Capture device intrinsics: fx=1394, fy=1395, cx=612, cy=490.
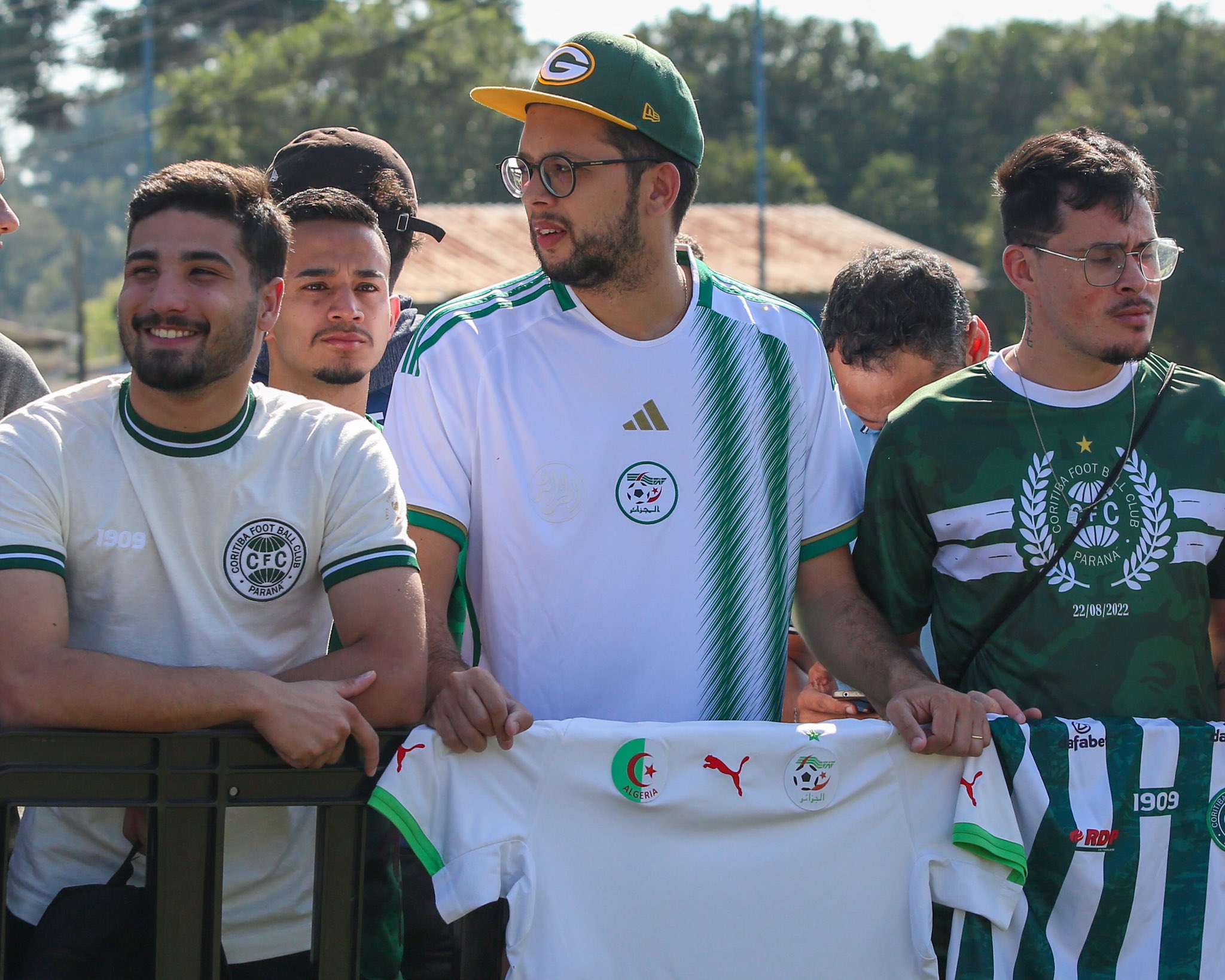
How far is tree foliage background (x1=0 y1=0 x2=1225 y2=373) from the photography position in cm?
3669

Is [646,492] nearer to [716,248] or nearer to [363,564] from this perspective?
[363,564]

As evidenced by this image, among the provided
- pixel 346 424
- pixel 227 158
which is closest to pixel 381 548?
pixel 346 424

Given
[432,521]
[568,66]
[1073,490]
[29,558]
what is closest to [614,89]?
[568,66]

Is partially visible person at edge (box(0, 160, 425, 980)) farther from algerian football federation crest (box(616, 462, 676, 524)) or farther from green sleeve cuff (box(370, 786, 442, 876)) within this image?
algerian football federation crest (box(616, 462, 676, 524))

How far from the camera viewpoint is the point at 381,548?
2.80 metres

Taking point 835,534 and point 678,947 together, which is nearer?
point 678,947

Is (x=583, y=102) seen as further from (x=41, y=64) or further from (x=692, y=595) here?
(x=41, y=64)

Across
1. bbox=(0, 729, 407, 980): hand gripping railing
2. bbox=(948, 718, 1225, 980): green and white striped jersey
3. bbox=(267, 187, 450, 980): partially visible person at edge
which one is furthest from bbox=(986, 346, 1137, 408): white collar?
bbox=(0, 729, 407, 980): hand gripping railing

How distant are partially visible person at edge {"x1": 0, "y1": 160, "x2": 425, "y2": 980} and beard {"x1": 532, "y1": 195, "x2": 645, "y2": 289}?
1.97ft

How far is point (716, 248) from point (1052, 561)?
24.5 m

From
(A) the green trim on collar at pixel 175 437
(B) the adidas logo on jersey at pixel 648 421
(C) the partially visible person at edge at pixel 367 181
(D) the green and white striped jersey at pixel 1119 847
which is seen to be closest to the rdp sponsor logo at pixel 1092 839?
(D) the green and white striped jersey at pixel 1119 847

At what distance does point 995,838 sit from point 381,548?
1.33 meters

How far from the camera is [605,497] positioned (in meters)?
3.07

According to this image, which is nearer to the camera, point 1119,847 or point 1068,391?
point 1119,847
